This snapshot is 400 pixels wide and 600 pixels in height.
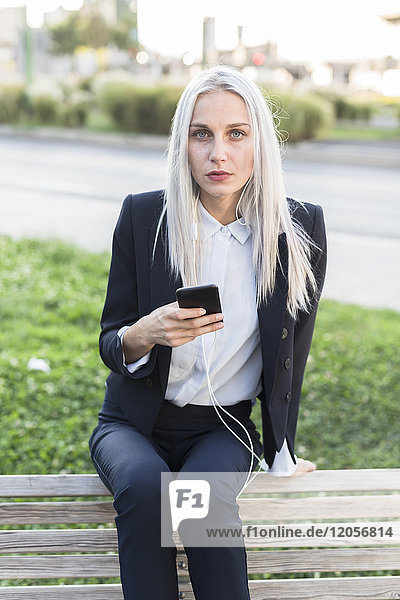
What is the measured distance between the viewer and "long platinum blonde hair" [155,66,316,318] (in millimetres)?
2369

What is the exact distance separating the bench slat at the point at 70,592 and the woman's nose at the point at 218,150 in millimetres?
1374

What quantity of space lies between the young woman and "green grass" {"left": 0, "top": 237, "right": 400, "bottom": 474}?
1.58 meters

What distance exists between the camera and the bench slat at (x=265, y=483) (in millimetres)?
2428

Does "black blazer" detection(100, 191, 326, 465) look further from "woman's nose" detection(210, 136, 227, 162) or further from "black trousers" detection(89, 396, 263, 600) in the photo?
"woman's nose" detection(210, 136, 227, 162)

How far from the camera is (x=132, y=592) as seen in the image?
198 cm

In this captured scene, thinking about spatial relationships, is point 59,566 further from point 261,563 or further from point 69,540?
point 261,563

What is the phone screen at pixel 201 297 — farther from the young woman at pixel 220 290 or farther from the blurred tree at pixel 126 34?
the blurred tree at pixel 126 34

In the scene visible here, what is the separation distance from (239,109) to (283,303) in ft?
2.09

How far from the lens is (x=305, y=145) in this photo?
62.8 feet

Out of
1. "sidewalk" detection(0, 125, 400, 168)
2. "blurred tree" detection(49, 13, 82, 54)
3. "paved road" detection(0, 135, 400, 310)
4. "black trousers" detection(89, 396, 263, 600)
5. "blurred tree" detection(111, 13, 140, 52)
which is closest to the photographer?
"black trousers" detection(89, 396, 263, 600)

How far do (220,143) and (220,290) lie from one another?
472 mm

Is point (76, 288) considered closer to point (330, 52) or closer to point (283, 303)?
point (283, 303)

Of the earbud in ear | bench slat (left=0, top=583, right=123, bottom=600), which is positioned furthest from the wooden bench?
the earbud in ear

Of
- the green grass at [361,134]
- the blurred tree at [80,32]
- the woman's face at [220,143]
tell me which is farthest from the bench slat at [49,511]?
the blurred tree at [80,32]
